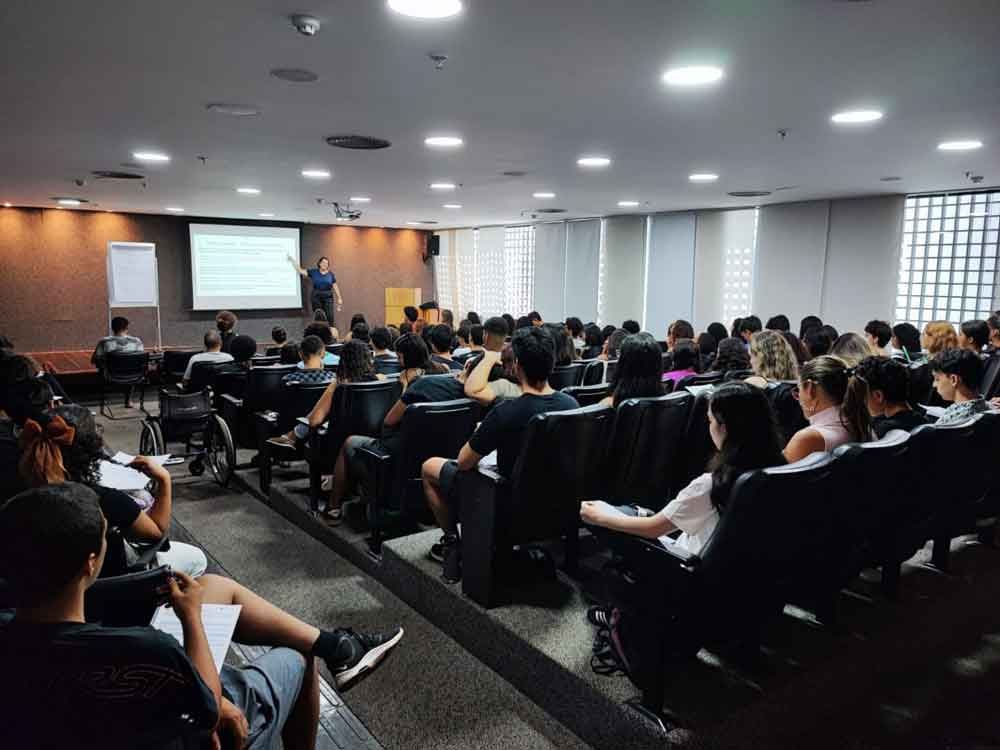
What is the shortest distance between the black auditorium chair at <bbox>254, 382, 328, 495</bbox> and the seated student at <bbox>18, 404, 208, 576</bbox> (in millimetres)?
2130

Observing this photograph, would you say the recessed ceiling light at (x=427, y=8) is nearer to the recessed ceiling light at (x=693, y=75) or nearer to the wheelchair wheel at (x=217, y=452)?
the recessed ceiling light at (x=693, y=75)

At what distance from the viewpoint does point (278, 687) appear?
181 centimetres

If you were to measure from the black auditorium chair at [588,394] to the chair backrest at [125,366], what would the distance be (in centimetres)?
677

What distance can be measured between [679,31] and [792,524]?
6.75ft

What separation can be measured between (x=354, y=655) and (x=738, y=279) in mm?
9370

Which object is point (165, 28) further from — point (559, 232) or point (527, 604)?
point (559, 232)

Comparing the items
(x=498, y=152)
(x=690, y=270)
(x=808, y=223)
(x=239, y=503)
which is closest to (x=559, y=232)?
(x=690, y=270)

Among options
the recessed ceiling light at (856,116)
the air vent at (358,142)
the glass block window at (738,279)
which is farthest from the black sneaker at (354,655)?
the glass block window at (738,279)

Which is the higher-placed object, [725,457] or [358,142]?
[358,142]

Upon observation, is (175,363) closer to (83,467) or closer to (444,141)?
(444,141)

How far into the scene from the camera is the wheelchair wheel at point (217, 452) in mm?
5137

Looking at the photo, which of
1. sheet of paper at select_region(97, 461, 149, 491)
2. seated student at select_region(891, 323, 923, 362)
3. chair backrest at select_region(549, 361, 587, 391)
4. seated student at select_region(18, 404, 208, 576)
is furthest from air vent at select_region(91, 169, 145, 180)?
seated student at select_region(891, 323, 923, 362)

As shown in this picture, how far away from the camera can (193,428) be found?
5.29 metres

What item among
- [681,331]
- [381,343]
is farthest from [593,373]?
[381,343]
